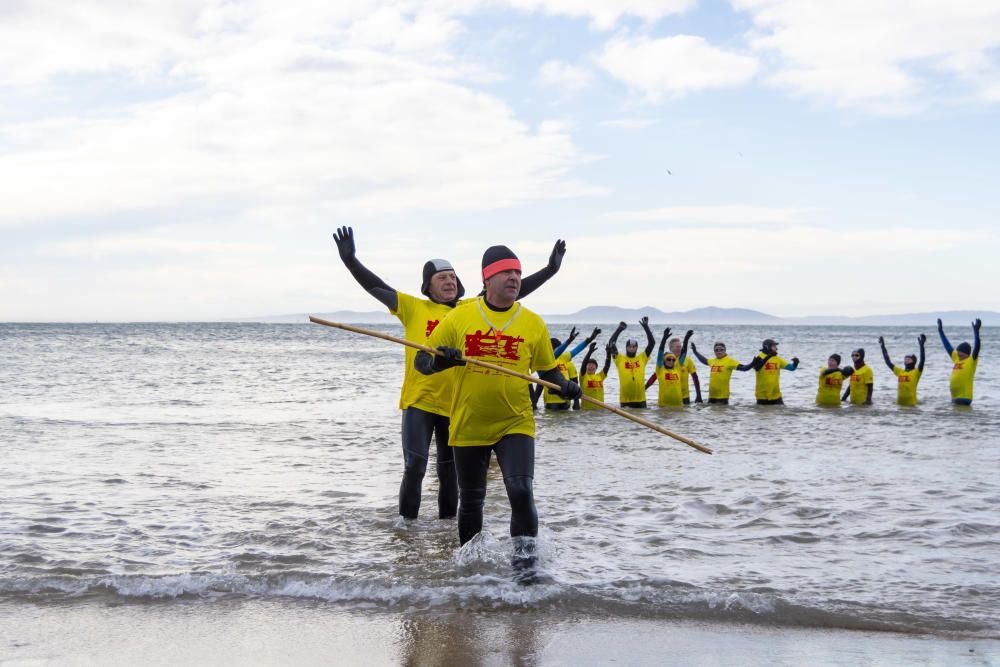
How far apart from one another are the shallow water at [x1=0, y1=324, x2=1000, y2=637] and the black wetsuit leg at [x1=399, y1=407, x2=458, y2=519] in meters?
0.18

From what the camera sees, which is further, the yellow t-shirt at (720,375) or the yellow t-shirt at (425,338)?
the yellow t-shirt at (720,375)

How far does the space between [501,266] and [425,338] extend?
140cm

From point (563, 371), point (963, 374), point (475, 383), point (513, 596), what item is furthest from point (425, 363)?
point (963, 374)

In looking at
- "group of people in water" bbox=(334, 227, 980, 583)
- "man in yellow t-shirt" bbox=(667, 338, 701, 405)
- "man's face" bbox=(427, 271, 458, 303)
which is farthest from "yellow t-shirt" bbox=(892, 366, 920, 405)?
"man's face" bbox=(427, 271, 458, 303)

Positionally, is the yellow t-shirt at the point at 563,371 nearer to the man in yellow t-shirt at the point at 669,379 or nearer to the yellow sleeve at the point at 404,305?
the man in yellow t-shirt at the point at 669,379

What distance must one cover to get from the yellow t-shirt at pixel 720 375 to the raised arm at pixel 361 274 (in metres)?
13.7

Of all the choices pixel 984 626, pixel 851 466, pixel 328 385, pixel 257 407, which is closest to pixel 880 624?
pixel 984 626

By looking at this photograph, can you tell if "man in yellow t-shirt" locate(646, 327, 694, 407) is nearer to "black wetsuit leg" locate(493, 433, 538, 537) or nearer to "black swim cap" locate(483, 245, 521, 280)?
"black wetsuit leg" locate(493, 433, 538, 537)

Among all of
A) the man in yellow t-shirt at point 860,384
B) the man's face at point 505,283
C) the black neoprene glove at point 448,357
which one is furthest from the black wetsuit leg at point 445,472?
the man in yellow t-shirt at point 860,384

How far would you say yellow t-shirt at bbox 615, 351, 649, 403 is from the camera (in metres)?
17.8

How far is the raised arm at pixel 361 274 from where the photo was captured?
6363 mm

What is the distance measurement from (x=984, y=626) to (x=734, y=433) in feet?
31.5

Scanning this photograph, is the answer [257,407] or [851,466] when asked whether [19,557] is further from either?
[257,407]

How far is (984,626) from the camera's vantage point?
483 centimetres
